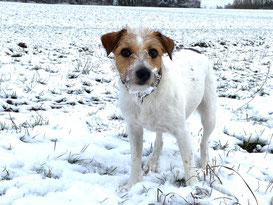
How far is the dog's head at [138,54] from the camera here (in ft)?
8.77

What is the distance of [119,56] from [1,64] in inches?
210

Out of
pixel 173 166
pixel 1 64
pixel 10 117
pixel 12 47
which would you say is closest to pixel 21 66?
pixel 1 64

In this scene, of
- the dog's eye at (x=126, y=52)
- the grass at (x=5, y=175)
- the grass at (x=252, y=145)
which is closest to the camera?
the grass at (x=5, y=175)

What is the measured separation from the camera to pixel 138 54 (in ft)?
9.21

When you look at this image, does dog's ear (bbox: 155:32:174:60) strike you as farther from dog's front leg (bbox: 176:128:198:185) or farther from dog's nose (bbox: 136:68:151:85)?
dog's front leg (bbox: 176:128:198:185)

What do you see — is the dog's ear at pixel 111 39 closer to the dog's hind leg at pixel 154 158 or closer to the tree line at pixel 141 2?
the dog's hind leg at pixel 154 158

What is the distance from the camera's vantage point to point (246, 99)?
584cm

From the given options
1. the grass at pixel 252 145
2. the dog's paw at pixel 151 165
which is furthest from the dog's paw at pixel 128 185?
the grass at pixel 252 145

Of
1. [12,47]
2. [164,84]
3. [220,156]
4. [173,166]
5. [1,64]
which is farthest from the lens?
[12,47]

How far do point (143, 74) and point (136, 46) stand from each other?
1.22ft

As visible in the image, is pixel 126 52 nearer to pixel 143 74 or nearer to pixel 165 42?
pixel 143 74

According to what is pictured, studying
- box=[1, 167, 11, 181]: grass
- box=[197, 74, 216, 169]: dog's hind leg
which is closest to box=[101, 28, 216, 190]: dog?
box=[197, 74, 216, 169]: dog's hind leg

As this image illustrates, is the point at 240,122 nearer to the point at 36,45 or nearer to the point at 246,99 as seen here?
the point at 246,99

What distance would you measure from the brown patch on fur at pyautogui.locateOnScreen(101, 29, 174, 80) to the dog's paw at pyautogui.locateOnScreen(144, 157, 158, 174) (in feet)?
3.84
